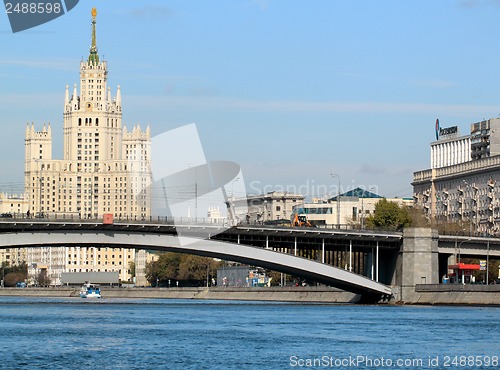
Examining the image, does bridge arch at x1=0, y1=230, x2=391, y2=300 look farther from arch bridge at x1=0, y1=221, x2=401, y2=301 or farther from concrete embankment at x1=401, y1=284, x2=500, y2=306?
concrete embankment at x1=401, y1=284, x2=500, y2=306

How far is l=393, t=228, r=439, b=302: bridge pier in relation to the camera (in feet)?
451

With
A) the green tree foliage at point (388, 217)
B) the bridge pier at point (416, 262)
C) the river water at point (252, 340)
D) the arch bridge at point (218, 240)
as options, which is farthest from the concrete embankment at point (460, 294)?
the green tree foliage at point (388, 217)

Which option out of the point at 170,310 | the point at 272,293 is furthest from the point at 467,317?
the point at 272,293

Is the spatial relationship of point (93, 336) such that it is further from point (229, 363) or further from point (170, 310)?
point (170, 310)

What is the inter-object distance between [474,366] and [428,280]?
73.1 meters

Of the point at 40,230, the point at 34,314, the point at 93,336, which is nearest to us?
the point at 93,336

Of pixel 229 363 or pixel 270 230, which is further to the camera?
pixel 270 230

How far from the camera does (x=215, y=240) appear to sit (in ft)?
430

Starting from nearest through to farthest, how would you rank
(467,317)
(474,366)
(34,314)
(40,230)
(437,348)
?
(474,366) < (437,348) < (467,317) < (34,314) < (40,230)
